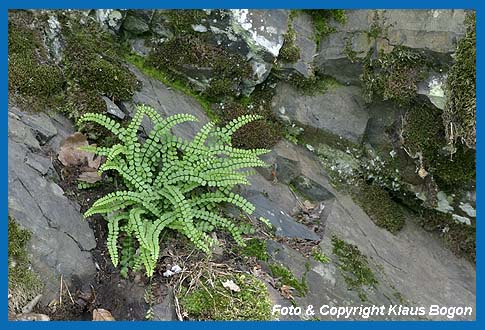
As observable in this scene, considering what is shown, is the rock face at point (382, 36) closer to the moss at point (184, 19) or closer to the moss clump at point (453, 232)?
the moss at point (184, 19)

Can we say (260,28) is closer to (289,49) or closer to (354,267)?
(289,49)

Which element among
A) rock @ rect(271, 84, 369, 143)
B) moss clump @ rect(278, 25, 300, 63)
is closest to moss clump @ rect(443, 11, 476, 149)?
rock @ rect(271, 84, 369, 143)

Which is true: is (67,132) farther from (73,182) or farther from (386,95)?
(386,95)

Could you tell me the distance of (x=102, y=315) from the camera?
544 cm

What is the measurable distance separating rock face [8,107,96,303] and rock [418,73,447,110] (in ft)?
14.9

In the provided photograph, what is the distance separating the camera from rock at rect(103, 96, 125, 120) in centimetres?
659

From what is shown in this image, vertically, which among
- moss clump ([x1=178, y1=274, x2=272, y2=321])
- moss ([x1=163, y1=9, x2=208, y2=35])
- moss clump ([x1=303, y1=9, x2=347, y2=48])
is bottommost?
moss clump ([x1=178, y1=274, x2=272, y2=321])

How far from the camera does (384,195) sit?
760 cm

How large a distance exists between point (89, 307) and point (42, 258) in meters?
0.71

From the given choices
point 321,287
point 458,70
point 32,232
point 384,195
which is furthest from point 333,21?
point 32,232

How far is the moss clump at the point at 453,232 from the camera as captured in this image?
24.5 ft

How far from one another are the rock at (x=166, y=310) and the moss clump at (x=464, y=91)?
13.1 feet

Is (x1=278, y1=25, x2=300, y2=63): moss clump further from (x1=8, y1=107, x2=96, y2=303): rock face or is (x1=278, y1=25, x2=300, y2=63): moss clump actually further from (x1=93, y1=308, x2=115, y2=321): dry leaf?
(x1=93, y1=308, x2=115, y2=321): dry leaf

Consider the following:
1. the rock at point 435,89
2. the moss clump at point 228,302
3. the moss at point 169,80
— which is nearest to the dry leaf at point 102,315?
the moss clump at point 228,302
